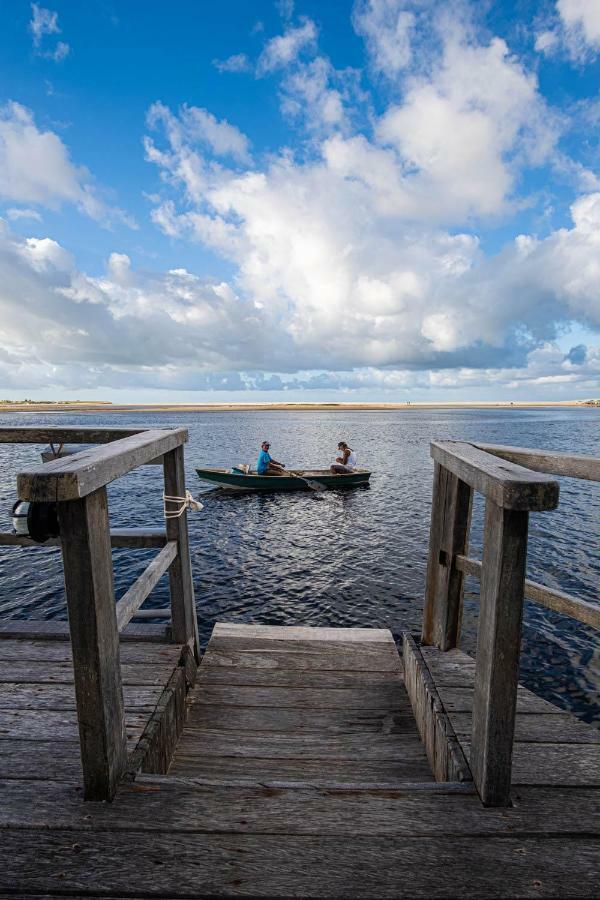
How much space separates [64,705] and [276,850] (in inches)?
74.9

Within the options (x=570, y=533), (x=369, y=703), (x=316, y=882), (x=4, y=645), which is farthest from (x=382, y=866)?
(x=570, y=533)

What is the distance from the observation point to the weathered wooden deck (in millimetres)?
1837

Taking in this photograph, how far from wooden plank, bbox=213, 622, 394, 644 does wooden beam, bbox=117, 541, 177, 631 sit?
1.60 meters

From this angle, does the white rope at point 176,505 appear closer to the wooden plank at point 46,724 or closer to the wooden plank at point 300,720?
the wooden plank at point 46,724

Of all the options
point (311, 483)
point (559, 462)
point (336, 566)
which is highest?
point (559, 462)

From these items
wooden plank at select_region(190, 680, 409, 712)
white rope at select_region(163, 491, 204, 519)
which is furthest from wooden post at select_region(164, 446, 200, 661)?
wooden plank at select_region(190, 680, 409, 712)

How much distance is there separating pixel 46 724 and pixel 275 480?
20399 mm

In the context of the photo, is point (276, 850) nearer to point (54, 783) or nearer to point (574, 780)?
point (54, 783)

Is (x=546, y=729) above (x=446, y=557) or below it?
below

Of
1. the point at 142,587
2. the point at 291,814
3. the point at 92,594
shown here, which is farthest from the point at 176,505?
the point at 291,814

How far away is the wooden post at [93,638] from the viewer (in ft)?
6.73

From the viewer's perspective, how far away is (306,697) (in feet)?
13.1

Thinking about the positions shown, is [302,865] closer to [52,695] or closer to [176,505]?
[52,695]

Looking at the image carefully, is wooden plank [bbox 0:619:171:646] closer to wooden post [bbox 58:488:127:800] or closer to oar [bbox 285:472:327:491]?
wooden post [bbox 58:488:127:800]
